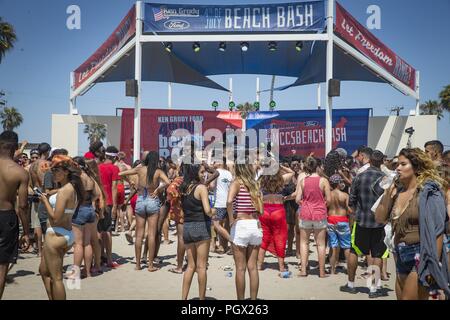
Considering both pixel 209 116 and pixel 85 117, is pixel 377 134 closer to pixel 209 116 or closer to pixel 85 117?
pixel 209 116

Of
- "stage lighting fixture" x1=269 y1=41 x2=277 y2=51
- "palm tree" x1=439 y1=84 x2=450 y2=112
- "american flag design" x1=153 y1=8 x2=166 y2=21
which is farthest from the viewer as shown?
"palm tree" x1=439 y1=84 x2=450 y2=112

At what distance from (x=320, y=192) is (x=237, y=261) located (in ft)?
7.76

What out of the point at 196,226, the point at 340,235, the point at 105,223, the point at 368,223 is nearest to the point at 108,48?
the point at 105,223

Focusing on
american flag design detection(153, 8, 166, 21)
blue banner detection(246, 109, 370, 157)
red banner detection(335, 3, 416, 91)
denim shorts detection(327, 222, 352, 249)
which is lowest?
denim shorts detection(327, 222, 352, 249)

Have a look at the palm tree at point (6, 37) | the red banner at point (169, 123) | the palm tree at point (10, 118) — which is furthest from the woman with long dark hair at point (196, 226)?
the palm tree at point (10, 118)

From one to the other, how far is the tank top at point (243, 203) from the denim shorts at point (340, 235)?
Answer: 7.10 feet

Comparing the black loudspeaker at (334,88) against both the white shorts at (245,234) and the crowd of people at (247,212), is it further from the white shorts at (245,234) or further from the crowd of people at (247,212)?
the white shorts at (245,234)

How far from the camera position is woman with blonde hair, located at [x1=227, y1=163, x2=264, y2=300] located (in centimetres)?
477

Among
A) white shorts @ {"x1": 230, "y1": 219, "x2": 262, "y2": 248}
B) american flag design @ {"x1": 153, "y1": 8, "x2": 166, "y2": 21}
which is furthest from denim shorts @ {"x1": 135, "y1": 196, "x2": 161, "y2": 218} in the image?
american flag design @ {"x1": 153, "y1": 8, "x2": 166, "y2": 21}

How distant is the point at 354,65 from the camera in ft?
55.0

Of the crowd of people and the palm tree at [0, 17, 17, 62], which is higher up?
the palm tree at [0, 17, 17, 62]

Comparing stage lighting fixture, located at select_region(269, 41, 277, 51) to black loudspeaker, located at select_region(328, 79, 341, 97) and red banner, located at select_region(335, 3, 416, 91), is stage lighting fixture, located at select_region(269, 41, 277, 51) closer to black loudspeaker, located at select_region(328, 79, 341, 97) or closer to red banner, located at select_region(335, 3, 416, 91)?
red banner, located at select_region(335, 3, 416, 91)

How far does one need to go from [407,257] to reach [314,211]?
3050 millimetres

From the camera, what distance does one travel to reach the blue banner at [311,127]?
15.9 m
